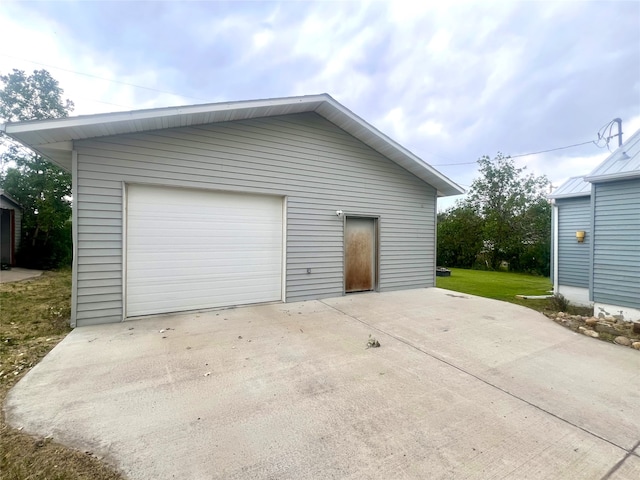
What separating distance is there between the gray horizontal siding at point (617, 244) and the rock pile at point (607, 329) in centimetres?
54

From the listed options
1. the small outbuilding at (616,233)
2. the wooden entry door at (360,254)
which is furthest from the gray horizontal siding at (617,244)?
the wooden entry door at (360,254)

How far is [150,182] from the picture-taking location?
4.78 metres

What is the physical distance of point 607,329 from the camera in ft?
15.0

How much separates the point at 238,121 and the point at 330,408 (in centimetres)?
527

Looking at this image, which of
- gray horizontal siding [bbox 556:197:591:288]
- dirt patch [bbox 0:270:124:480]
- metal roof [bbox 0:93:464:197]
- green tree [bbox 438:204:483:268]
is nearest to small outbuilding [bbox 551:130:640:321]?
gray horizontal siding [bbox 556:197:591:288]

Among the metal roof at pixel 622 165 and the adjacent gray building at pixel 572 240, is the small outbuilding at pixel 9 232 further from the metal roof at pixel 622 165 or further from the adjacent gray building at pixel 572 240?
the adjacent gray building at pixel 572 240

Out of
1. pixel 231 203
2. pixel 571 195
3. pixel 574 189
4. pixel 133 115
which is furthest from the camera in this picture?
pixel 574 189

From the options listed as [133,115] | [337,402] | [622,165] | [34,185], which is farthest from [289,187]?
[34,185]

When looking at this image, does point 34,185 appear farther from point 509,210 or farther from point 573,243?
point 509,210

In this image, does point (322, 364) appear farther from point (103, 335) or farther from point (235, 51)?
point (235, 51)

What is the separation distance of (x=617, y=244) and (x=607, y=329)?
7.05 feet

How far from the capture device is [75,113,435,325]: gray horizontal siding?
4.44m

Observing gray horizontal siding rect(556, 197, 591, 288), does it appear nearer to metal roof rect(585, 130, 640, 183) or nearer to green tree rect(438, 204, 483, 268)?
metal roof rect(585, 130, 640, 183)

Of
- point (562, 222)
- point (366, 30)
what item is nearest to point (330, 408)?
point (366, 30)
